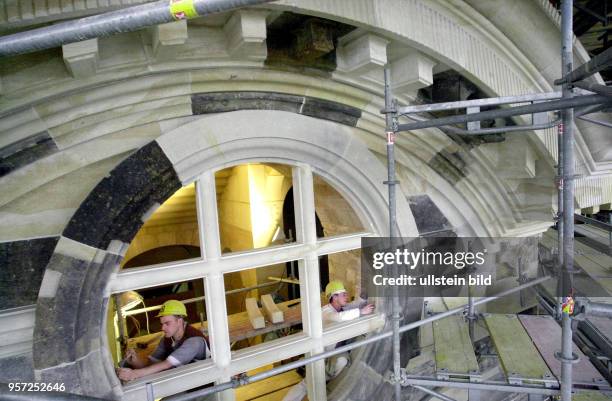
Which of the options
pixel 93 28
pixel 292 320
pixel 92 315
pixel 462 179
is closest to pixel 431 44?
pixel 462 179

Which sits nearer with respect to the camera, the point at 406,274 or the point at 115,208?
the point at 115,208

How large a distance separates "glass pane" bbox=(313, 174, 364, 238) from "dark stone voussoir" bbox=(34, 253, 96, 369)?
1.53m

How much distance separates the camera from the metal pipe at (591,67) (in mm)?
1229

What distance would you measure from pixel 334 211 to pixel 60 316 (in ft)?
6.39

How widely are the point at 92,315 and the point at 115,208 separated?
0.46 metres

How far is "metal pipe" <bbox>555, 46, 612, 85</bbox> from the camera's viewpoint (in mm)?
1229

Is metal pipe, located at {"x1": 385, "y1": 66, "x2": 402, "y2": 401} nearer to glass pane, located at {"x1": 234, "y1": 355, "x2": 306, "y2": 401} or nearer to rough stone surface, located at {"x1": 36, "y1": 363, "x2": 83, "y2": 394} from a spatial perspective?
glass pane, located at {"x1": 234, "y1": 355, "x2": 306, "y2": 401}

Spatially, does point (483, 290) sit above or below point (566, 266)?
below

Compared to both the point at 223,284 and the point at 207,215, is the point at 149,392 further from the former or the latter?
the point at 207,215

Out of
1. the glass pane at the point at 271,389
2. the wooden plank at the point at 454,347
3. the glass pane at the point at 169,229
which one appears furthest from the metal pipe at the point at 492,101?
the glass pane at the point at 169,229

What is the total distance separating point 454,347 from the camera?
2.41m

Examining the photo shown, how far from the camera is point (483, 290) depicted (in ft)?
9.91

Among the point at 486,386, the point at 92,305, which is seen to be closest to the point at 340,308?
the point at 486,386

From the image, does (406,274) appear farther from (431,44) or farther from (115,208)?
(115,208)
